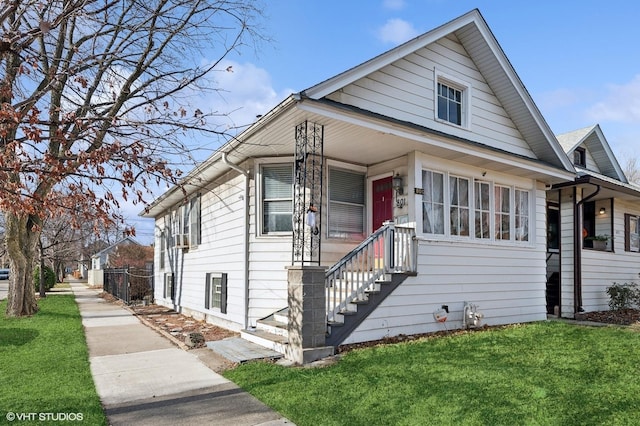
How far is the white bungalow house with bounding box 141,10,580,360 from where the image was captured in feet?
23.3

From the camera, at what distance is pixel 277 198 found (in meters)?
8.85

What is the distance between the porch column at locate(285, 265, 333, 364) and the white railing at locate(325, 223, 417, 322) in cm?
29

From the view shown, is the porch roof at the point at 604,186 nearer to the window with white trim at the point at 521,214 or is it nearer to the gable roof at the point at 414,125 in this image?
the gable roof at the point at 414,125

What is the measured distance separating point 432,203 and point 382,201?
1.02m

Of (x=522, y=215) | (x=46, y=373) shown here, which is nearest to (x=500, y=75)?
(x=522, y=215)

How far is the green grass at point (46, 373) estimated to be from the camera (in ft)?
15.0

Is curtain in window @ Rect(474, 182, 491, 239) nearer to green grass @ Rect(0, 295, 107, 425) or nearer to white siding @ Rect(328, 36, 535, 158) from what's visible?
white siding @ Rect(328, 36, 535, 158)

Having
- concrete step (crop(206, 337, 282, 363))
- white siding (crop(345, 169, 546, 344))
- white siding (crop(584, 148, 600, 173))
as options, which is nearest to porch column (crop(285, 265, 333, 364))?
concrete step (crop(206, 337, 282, 363))

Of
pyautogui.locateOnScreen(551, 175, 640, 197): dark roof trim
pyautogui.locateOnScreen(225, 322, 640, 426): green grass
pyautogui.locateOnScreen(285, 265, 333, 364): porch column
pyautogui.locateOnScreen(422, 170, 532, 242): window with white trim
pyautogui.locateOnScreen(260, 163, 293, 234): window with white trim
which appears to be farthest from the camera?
pyautogui.locateOnScreen(551, 175, 640, 197): dark roof trim

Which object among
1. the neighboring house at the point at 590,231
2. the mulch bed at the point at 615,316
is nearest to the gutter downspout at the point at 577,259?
the neighboring house at the point at 590,231

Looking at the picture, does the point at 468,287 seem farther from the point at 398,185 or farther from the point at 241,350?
the point at 241,350

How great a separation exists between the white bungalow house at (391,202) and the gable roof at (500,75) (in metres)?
0.03

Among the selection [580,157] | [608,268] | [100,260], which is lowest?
[100,260]

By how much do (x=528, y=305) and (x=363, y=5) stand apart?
296 inches
